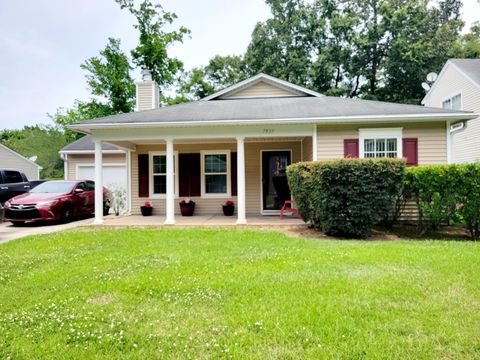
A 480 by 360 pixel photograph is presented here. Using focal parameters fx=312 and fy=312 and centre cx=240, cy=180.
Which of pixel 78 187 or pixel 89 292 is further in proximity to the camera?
pixel 78 187

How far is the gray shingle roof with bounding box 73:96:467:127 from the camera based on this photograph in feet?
28.1

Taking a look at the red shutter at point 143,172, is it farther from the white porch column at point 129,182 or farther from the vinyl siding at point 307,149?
the vinyl siding at point 307,149

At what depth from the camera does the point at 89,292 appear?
3.57 metres

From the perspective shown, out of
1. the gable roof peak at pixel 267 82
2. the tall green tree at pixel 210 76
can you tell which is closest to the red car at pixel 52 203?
the gable roof peak at pixel 267 82

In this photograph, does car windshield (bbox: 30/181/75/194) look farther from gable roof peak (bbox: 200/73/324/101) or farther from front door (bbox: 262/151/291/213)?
front door (bbox: 262/151/291/213)

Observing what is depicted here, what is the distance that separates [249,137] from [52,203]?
21.0 feet

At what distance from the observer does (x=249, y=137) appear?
→ 9.26 metres

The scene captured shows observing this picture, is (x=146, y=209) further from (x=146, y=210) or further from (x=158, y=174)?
(x=158, y=174)

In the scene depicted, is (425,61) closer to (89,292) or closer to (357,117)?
(357,117)

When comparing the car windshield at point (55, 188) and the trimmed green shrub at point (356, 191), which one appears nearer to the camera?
the trimmed green shrub at point (356, 191)

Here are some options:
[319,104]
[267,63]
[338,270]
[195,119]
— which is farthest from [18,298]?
[267,63]

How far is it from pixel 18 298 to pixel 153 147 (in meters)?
8.56

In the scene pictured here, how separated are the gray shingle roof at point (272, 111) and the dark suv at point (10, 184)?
478cm

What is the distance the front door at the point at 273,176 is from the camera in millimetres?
11281
